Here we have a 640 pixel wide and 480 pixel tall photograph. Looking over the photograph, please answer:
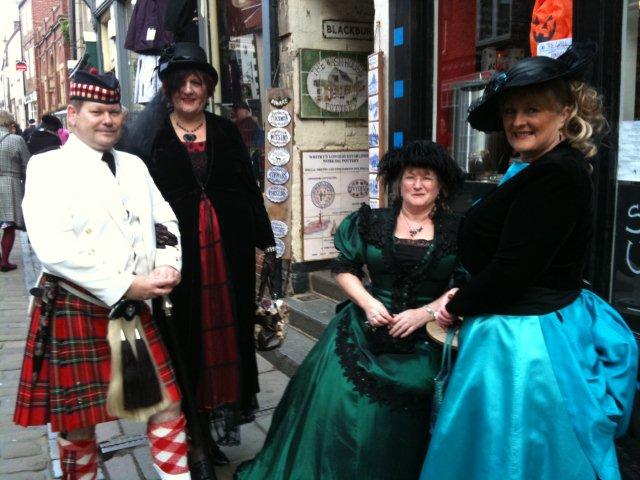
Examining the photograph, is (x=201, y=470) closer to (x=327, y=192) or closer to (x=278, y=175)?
(x=278, y=175)

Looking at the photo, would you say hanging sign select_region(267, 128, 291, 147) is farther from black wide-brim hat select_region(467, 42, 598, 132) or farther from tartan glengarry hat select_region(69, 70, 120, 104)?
black wide-brim hat select_region(467, 42, 598, 132)

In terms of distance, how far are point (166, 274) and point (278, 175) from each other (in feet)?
10.3

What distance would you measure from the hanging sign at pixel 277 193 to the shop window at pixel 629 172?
3.05 m

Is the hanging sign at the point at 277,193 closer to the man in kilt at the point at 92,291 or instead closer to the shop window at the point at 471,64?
the shop window at the point at 471,64

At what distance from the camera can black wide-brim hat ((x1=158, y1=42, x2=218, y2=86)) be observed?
2.67 metres

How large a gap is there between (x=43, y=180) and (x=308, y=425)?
4.55ft

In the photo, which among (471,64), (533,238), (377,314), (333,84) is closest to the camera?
(533,238)

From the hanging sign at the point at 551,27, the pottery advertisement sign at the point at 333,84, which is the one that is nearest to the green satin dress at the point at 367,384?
the hanging sign at the point at 551,27

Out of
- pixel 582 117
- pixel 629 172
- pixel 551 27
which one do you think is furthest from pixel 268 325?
pixel 551 27

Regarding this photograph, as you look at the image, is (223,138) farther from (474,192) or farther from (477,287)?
(474,192)

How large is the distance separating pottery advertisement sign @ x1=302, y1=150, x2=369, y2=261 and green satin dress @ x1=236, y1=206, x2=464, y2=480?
288 centimetres

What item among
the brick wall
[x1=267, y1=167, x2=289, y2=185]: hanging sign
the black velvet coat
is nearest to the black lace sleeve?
the black velvet coat

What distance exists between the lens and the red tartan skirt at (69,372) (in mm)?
2211

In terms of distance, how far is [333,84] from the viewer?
217 inches
